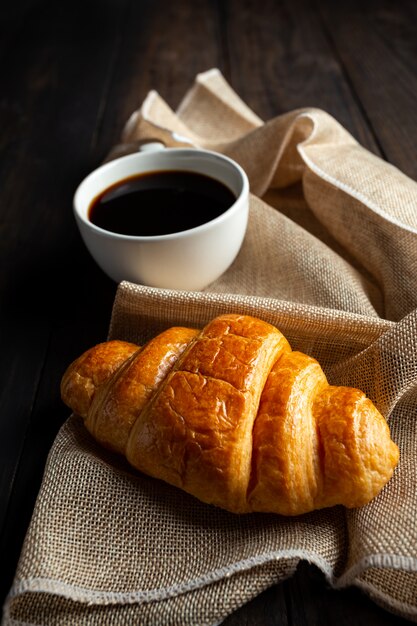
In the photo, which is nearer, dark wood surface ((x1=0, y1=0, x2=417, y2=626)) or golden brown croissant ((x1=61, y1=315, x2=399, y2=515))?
golden brown croissant ((x1=61, y1=315, x2=399, y2=515))

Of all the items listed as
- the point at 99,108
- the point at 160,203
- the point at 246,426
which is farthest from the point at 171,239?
the point at 99,108

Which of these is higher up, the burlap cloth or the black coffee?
the black coffee

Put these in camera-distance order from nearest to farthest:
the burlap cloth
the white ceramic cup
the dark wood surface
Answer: the burlap cloth, the dark wood surface, the white ceramic cup

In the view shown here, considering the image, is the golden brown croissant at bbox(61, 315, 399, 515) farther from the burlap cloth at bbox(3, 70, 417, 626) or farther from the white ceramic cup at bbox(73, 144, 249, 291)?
the white ceramic cup at bbox(73, 144, 249, 291)

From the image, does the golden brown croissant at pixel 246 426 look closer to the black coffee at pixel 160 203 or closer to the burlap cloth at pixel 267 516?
the burlap cloth at pixel 267 516

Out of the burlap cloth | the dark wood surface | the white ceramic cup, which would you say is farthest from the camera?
the white ceramic cup

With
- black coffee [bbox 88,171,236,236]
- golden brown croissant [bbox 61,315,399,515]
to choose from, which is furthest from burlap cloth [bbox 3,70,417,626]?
black coffee [bbox 88,171,236,236]
